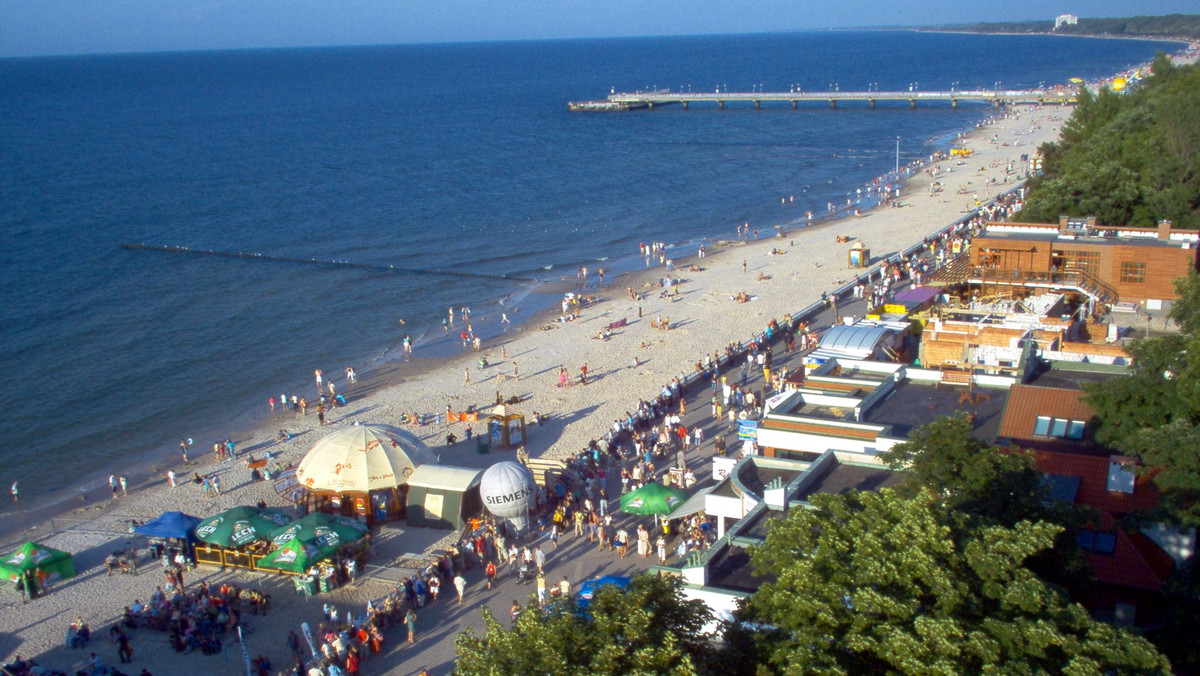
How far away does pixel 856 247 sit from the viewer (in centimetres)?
4881

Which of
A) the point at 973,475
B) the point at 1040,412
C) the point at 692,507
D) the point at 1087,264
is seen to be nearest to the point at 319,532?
the point at 692,507

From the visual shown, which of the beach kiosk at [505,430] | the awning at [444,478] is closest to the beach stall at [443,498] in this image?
the awning at [444,478]

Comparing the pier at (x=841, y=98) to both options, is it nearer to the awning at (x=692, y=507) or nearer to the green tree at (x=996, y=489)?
the awning at (x=692, y=507)

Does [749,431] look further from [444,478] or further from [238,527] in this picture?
[238,527]

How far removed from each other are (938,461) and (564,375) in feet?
71.1

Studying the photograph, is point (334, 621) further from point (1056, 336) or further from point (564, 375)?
point (1056, 336)

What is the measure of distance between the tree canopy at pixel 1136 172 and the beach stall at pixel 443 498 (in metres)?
29.1

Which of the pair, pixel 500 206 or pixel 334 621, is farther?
pixel 500 206

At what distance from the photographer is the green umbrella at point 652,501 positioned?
2080 cm

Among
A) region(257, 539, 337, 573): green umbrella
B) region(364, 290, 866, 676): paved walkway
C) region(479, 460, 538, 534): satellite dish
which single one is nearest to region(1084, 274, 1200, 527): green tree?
region(364, 290, 866, 676): paved walkway

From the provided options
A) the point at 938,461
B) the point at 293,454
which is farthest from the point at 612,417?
the point at 938,461

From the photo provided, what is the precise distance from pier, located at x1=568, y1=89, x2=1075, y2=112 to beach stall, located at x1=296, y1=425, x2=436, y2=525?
111 meters

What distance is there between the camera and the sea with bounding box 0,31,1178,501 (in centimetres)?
3647

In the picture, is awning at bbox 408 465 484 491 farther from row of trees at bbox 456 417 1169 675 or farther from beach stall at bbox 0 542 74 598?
row of trees at bbox 456 417 1169 675
